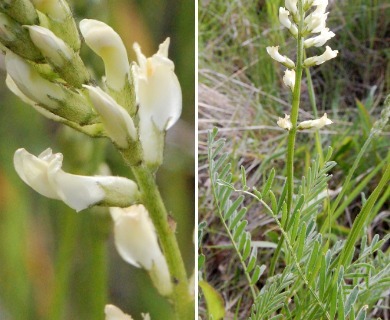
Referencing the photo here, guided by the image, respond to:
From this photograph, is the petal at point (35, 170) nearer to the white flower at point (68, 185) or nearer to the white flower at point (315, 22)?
the white flower at point (68, 185)

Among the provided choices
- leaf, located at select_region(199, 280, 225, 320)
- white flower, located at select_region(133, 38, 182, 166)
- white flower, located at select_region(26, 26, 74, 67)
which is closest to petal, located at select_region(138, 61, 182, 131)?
white flower, located at select_region(133, 38, 182, 166)

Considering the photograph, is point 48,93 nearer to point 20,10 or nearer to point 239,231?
point 20,10

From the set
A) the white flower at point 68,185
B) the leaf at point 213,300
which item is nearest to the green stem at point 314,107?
the leaf at point 213,300

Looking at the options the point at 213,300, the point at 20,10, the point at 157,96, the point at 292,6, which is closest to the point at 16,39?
the point at 20,10

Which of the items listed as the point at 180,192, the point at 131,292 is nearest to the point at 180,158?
the point at 180,192

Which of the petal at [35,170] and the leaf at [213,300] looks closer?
the petal at [35,170]

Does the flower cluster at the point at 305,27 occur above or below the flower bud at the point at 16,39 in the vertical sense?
below

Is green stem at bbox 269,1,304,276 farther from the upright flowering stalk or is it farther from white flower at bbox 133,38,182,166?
white flower at bbox 133,38,182,166

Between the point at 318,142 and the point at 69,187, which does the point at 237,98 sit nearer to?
the point at 318,142

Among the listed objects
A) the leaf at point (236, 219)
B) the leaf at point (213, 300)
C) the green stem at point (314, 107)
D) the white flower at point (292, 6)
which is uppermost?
the white flower at point (292, 6)
